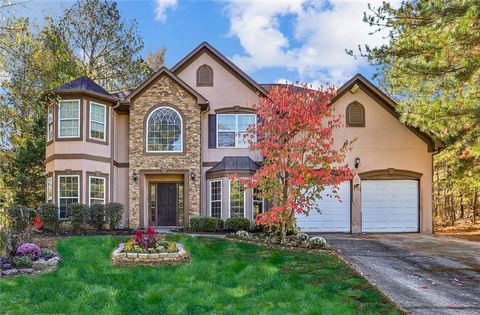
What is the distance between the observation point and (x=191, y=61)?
60.1 ft

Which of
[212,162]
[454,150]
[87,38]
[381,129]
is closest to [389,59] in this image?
[381,129]

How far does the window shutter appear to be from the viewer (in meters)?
18.1

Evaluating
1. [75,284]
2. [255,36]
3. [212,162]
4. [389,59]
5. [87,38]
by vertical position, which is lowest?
[75,284]

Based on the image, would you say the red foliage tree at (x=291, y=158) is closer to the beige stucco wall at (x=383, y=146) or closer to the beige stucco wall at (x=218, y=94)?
the beige stucco wall at (x=218, y=94)

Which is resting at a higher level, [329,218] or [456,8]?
[456,8]

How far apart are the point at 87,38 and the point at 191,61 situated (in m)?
11.2

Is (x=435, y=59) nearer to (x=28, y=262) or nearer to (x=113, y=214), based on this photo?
(x=28, y=262)

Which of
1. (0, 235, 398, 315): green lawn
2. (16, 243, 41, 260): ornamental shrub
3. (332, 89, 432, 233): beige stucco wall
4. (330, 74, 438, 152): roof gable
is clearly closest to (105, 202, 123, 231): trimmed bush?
(0, 235, 398, 315): green lawn

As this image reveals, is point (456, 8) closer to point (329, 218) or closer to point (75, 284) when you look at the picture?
point (329, 218)

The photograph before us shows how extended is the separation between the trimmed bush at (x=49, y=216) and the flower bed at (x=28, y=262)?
6034mm

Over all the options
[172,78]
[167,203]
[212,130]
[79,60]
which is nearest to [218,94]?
[212,130]

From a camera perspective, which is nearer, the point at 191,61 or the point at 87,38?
the point at 191,61

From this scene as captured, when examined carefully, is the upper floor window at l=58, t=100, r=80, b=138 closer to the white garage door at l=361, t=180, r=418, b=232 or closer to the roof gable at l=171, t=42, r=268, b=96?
the roof gable at l=171, t=42, r=268, b=96

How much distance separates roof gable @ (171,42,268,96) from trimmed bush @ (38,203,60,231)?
7112 mm
